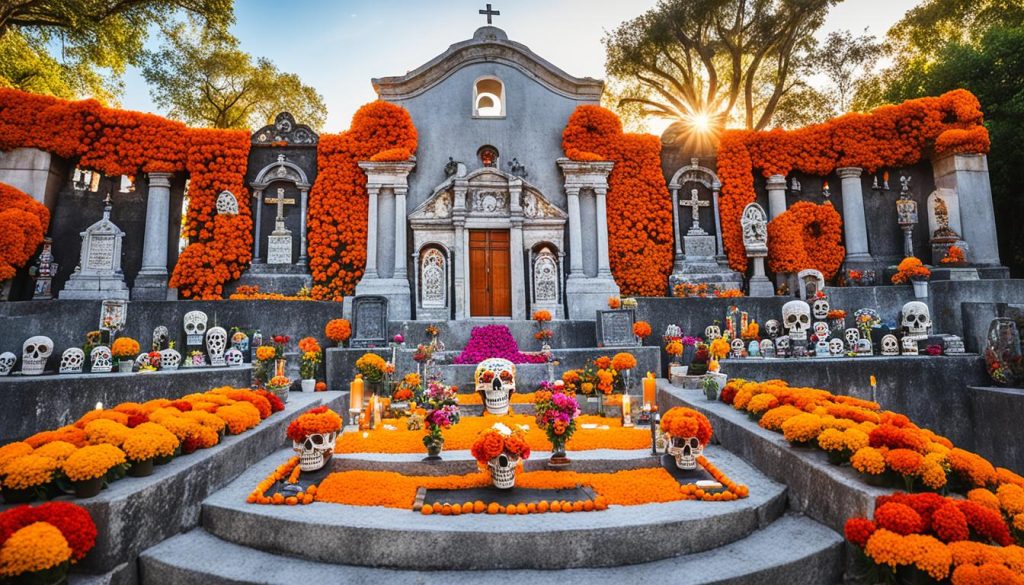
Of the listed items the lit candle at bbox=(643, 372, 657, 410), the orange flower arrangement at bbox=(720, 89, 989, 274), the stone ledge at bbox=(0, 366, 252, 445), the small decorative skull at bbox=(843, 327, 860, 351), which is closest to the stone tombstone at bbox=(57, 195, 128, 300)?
the stone ledge at bbox=(0, 366, 252, 445)

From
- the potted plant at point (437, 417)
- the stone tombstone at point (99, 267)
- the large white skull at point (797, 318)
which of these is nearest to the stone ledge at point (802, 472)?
the potted plant at point (437, 417)

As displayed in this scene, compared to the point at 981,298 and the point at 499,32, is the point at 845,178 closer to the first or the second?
the point at 981,298

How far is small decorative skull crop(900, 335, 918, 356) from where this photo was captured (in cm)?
1123

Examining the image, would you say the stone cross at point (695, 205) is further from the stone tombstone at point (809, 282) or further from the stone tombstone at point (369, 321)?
the stone tombstone at point (369, 321)

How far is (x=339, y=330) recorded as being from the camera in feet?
37.9

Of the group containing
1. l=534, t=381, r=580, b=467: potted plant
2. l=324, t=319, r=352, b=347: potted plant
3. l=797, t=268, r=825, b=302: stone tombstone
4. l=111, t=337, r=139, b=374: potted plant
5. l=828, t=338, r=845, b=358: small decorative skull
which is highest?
l=797, t=268, r=825, b=302: stone tombstone

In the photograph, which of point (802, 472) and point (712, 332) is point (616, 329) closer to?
point (712, 332)

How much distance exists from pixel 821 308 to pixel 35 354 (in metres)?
16.7

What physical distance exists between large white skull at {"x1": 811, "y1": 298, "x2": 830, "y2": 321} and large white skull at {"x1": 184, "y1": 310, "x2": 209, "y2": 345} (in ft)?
46.0

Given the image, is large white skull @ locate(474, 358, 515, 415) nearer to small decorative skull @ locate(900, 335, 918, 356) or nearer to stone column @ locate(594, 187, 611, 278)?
stone column @ locate(594, 187, 611, 278)

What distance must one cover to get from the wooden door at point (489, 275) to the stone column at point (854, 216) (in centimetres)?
1091

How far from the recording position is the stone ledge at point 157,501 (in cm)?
359

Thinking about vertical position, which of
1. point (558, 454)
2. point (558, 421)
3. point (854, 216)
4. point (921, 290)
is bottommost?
point (558, 454)

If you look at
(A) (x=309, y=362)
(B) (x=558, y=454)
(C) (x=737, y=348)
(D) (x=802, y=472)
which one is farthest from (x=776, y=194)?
(A) (x=309, y=362)
